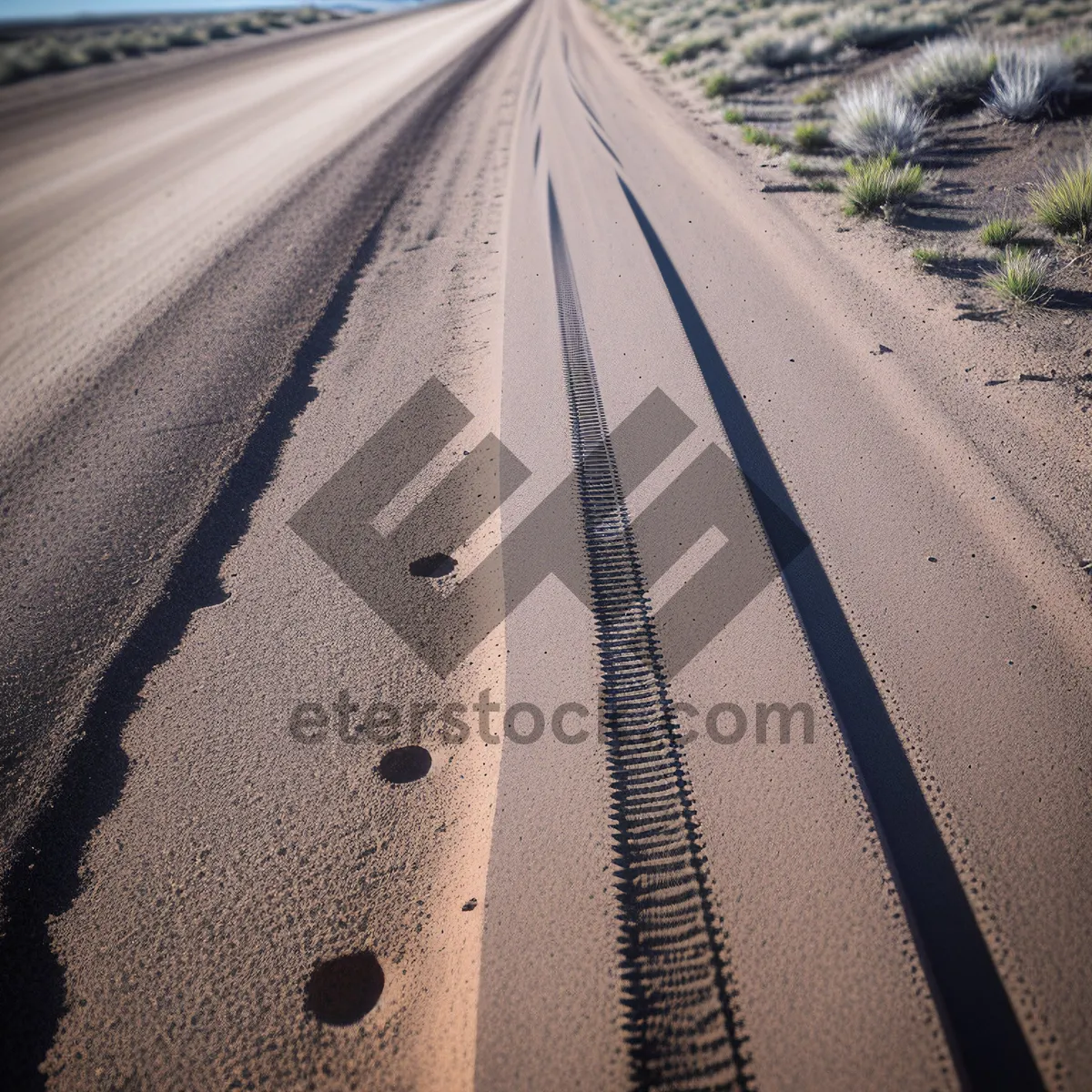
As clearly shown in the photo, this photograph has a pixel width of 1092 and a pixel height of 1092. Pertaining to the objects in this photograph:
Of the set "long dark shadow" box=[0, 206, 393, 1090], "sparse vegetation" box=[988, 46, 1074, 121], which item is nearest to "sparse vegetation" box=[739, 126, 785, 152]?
"sparse vegetation" box=[988, 46, 1074, 121]

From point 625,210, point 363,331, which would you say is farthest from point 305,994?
point 625,210

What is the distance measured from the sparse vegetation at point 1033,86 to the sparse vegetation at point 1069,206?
3.31 m

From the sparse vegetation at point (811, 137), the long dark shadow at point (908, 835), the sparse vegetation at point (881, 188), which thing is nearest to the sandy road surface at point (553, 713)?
the long dark shadow at point (908, 835)

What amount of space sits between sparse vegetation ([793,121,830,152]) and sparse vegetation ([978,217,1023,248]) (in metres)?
3.82

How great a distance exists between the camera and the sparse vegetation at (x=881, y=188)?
7.36 m

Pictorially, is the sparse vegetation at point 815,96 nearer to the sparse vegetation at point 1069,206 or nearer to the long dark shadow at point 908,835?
the sparse vegetation at point 1069,206

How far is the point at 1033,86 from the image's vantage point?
28.5 feet

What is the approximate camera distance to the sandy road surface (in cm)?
256

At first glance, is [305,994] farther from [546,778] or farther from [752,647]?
[752,647]

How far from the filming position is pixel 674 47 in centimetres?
1759

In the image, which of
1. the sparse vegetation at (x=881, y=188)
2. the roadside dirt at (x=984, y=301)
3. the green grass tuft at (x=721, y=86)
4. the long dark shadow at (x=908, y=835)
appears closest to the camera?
the long dark shadow at (x=908, y=835)

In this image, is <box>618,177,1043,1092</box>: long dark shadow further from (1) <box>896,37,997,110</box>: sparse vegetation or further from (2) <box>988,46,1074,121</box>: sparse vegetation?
(1) <box>896,37,997,110</box>: sparse vegetation

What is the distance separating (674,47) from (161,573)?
777 inches

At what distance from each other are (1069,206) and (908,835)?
646 cm
